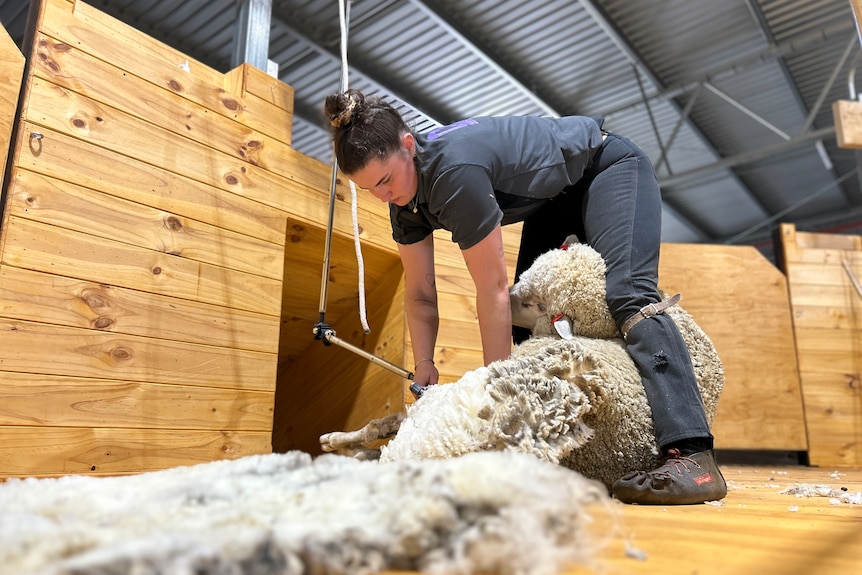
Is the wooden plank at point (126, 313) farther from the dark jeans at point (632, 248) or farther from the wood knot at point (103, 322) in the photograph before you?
the dark jeans at point (632, 248)

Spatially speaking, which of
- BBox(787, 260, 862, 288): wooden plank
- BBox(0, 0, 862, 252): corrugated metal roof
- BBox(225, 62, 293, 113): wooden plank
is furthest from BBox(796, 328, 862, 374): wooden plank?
BBox(225, 62, 293, 113): wooden plank

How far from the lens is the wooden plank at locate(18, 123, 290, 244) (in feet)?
4.75

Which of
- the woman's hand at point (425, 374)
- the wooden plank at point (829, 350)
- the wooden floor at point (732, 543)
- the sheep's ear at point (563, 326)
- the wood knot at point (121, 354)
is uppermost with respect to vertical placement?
the wooden plank at point (829, 350)

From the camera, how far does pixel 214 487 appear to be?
0.59 metres

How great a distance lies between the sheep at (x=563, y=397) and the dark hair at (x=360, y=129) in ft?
1.45

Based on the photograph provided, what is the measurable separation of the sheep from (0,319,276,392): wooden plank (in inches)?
23.2

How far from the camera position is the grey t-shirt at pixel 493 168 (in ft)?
4.20

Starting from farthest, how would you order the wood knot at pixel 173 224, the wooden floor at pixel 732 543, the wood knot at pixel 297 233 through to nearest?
the wood knot at pixel 297 233 → the wood knot at pixel 173 224 → the wooden floor at pixel 732 543

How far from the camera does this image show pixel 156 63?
1.73 metres

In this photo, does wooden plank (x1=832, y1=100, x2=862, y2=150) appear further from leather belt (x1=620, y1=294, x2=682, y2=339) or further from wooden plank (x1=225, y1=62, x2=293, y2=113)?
Result: wooden plank (x1=225, y1=62, x2=293, y2=113)

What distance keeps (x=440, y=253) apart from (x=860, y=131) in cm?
174

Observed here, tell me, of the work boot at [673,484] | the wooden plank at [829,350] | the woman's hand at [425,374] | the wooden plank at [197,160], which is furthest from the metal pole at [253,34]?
the wooden plank at [829,350]

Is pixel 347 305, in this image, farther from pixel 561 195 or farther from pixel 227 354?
pixel 561 195

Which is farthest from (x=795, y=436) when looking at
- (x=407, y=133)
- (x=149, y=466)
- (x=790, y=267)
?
(x=149, y=466)
